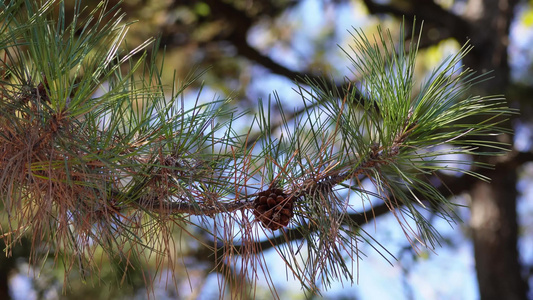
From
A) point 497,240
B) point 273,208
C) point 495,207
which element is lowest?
point 273,208

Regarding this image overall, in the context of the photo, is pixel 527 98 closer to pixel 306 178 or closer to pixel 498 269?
pixel 498 269

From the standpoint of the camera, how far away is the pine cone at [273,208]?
685 millimetres

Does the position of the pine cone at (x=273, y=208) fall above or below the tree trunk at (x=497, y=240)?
below

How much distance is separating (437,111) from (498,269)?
209 cm

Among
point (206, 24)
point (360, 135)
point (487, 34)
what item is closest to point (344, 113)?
point (360, 135)

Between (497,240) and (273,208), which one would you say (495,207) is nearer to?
(497,240)

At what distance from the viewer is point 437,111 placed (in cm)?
70

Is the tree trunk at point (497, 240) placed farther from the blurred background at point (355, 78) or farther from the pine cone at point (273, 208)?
the pine cone at point (273, 208)

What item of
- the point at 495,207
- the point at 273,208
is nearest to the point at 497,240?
the point at 495,207

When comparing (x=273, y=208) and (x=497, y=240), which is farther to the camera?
(x=497, y=240)

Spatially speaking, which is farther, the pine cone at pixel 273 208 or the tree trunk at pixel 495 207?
the tree trunk at pixel 495 207

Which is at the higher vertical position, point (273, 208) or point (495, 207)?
point (495, 207)

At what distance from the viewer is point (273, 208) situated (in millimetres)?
683

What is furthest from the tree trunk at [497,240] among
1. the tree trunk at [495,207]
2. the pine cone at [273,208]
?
the pine cone at [273,208]
